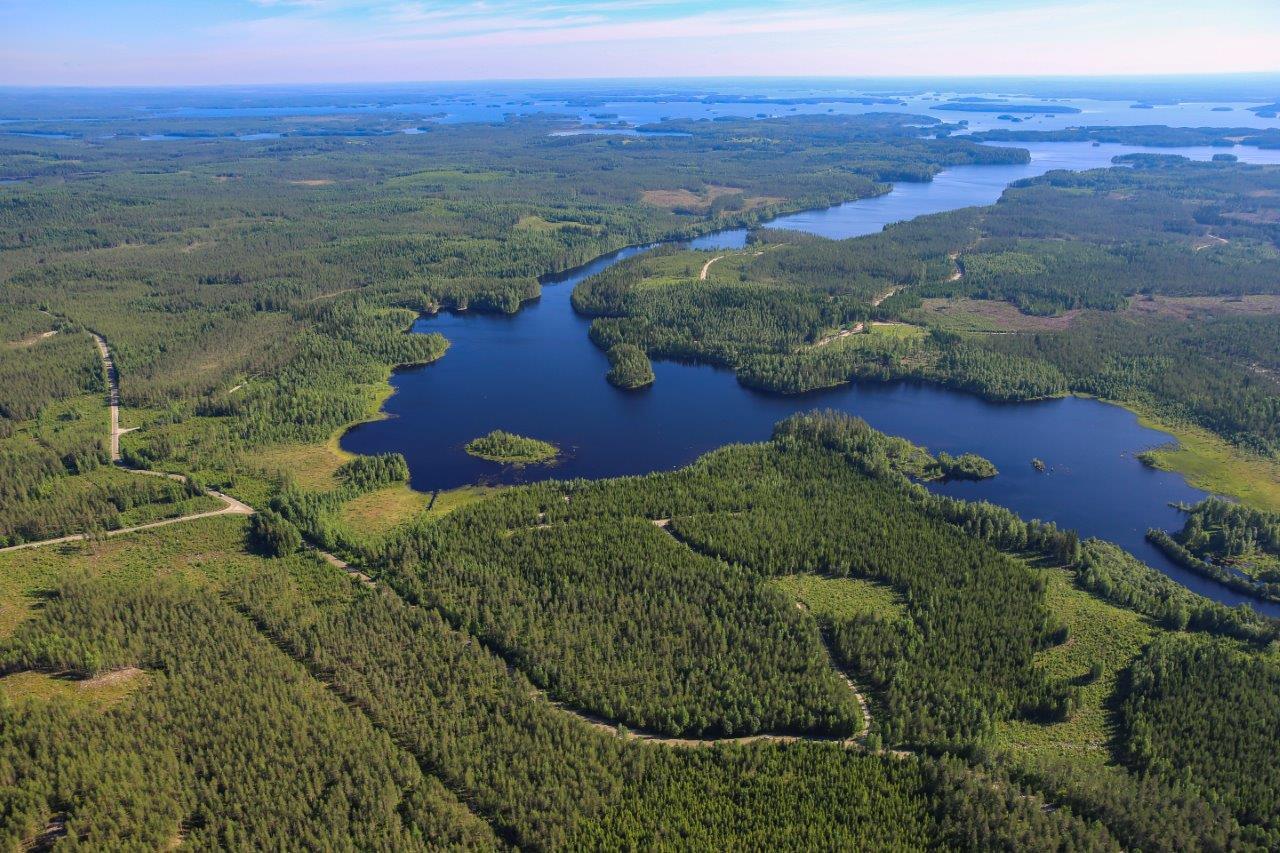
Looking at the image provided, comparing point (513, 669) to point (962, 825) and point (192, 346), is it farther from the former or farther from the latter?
point (192, 346)

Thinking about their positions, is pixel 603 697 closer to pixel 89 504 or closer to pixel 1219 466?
pixel 89 504

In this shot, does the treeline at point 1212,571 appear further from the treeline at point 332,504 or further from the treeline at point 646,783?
the treeline at point 332,504

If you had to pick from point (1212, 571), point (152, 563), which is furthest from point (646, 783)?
point (1212, 571)

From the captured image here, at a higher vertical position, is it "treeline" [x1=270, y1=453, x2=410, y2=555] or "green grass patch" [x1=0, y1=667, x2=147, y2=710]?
"treeline" [x1=270, y1=453, x2=410, y2=555]

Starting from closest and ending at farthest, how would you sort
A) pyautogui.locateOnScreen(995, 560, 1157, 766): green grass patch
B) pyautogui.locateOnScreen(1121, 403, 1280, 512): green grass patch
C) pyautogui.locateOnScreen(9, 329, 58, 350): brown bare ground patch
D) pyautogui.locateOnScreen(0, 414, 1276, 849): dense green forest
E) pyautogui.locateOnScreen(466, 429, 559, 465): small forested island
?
pyautogui.locateOnScreen(0, 414, 1276, 849): dense green forest < pyautogui.locateOnScreen(995, 560, 1157, 766): green grass patch < pyautogui.locateOnScreen(1121, 403, 1280, 512): green grass patch < pyautogui.locateOnScreen(466, 429, 559, 465): small forested island < pyautogui.locateOnScreen(9, 329, 58, 350): brown bare ground patch

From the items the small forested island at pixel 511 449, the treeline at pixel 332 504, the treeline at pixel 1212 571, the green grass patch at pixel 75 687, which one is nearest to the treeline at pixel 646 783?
the green grass patch at pixel 75 687

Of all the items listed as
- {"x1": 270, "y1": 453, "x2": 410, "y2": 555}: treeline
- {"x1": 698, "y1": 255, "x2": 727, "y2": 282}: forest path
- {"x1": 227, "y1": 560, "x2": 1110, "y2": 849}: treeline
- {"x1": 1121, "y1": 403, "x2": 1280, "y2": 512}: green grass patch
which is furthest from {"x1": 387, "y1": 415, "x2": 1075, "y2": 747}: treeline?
{"x1": 698, "y1": 255, "x2": 727, "y2": 282}: forest path

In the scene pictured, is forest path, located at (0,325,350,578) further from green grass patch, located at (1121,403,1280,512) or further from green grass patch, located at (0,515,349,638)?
green grass patch, located at (1121,403,1280,512)
